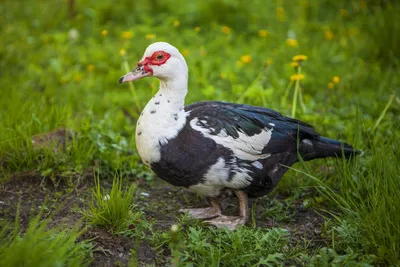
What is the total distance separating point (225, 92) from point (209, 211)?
5.85ft

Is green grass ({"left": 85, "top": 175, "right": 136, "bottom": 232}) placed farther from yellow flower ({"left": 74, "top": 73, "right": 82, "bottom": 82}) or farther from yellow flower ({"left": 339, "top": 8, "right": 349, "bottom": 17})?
yellow flower ({"left": 339, "top": 8, "right": 349, "bottom": 17})

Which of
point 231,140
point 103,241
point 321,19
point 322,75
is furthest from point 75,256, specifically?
point 321,19

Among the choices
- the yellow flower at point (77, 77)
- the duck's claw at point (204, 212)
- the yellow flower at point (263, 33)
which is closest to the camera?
the duck's claw at point (204, 212)

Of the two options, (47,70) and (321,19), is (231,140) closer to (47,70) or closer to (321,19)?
(47,70)

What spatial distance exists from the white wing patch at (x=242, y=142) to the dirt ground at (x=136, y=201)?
0.47 metres

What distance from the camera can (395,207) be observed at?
2.99 metres

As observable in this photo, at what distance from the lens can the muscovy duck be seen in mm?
3381

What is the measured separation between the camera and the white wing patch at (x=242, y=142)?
11.3 feet

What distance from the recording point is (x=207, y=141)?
3408 mm

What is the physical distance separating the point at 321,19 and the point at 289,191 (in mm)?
3757

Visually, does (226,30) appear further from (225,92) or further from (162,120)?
(162,120)

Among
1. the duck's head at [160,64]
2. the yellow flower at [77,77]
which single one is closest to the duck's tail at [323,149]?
the duck's head at [160,64]

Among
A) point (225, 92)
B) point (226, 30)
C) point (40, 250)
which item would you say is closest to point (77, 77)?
point (225, 92)

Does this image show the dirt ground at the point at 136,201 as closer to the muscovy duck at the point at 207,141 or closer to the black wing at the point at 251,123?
the muscovy duck at the point at 207,141
